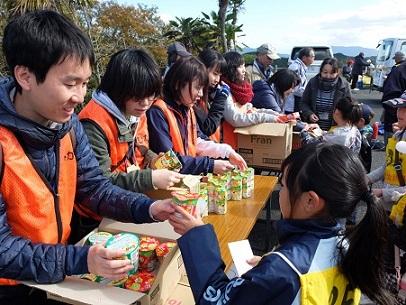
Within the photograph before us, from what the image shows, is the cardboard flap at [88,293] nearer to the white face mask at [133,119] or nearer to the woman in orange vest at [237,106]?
the white face mask at [133,119]

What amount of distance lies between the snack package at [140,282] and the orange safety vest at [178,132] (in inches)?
50.1

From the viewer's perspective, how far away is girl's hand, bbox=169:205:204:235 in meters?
1.36

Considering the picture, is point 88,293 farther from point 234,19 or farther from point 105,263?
point 234,19

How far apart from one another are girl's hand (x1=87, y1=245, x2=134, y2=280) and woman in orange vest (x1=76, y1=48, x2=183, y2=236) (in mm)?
556

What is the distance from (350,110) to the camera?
3.57 m

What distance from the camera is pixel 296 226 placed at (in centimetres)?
120

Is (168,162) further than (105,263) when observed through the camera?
Yes

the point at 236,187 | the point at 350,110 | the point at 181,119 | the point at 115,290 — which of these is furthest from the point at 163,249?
the point at 350,110

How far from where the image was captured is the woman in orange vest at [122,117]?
5.80 feet

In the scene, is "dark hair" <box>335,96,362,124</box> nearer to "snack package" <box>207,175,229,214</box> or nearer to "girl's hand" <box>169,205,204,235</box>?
"snack package" <box>207,175,229,214</box>

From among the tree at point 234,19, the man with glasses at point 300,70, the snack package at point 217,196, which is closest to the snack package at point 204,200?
the snack package at point 217,196

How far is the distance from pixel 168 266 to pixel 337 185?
2.14 ft

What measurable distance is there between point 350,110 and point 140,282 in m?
2.97

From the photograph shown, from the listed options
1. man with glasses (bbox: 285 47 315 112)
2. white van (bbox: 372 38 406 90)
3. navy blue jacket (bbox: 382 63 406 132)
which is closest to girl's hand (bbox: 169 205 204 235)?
navy blue jacket (bbox: 382 63 406 132)
